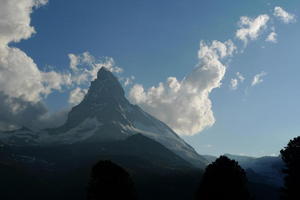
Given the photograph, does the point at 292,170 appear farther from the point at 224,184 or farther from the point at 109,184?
the point at 109,184

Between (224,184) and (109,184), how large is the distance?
17513mm

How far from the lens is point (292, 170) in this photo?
70000mm

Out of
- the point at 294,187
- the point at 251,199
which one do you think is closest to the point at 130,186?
the point at 251,199

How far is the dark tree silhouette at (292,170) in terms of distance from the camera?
223ft

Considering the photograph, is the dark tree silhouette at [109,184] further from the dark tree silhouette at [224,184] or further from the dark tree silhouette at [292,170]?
the dark tree silhouette at [292,170]

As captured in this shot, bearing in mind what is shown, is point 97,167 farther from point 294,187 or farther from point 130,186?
point 294,187

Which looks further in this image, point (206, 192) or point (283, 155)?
point (283, 155)

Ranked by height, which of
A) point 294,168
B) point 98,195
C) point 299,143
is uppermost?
point 299,143

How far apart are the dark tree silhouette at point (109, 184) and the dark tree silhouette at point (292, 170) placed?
24073 millimetres

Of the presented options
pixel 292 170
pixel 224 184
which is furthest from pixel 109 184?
pixel 292 170

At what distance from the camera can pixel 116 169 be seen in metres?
70.8

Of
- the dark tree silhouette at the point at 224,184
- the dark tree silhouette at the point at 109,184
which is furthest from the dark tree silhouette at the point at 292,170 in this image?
the dark tree silhouette at the point at 109,184

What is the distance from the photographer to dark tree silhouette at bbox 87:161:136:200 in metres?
69.4

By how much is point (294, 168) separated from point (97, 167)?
30.6 m
